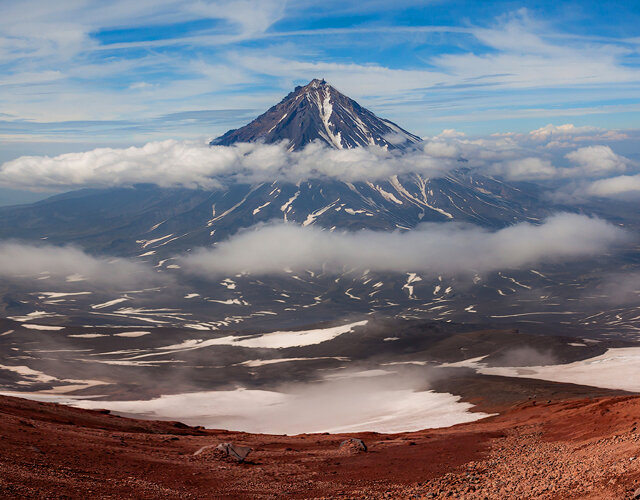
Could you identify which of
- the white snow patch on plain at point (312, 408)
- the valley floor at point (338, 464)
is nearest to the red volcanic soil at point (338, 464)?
the valley floor at point (338, 464)

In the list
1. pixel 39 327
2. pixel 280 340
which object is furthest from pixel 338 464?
pixel 39 327

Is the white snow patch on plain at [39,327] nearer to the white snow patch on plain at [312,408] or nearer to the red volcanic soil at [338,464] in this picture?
the white snow patch on plain at [312,408]

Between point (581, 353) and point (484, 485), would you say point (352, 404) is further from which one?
point (484, 485)

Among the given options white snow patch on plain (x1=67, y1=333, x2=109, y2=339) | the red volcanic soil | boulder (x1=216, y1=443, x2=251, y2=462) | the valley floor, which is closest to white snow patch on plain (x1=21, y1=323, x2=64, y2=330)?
white snow patch on plain (x1=67, y1=333, x2=109, y2=339)

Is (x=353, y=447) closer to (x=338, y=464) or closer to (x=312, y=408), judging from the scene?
(x=338, y=464)

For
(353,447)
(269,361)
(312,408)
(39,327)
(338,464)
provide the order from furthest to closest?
(39,327) → (269,361) → (312,408) → (353,447) → (338,464)

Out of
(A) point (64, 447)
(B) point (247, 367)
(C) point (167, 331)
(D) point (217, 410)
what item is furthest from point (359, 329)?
(A) point (64, 447)
